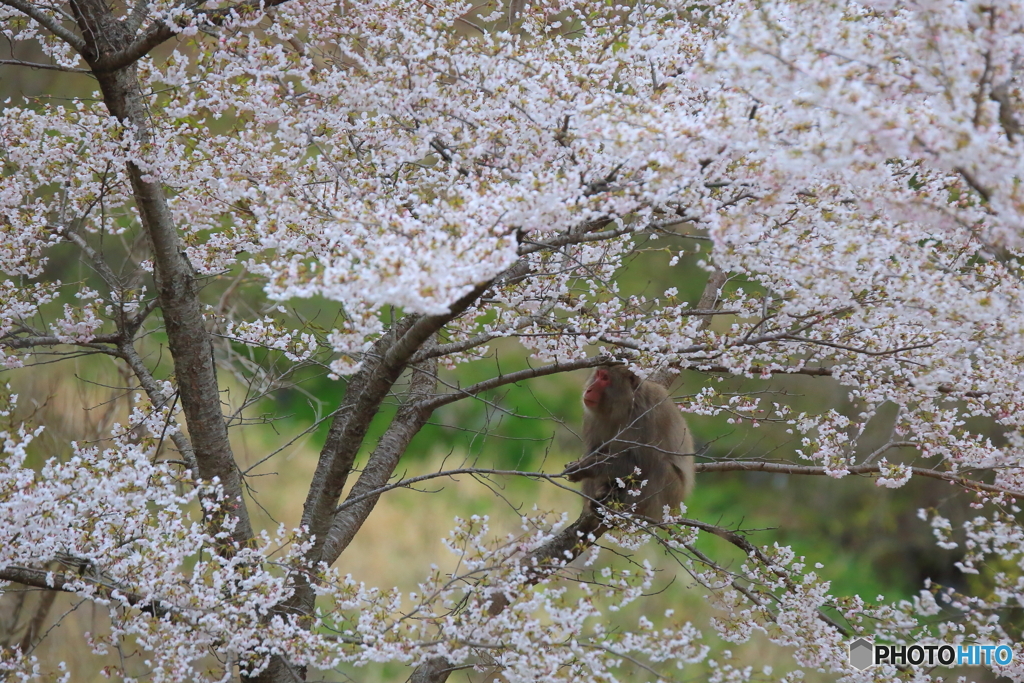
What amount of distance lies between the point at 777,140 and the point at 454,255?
1.08 metres

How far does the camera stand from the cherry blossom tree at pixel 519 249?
2625mm

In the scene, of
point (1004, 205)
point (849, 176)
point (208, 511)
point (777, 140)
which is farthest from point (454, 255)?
point (208, 511)

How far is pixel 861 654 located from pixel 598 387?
186 centimetres

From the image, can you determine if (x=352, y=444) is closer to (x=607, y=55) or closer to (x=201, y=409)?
(x=201, y=409)

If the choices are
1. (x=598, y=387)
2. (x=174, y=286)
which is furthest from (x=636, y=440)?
(x=174, y=286)

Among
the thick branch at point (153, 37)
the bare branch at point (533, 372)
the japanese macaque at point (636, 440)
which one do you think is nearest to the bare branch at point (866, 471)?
the japanese macaque at point (636, 440)

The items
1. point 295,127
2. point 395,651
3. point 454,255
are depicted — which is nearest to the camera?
point 454,255

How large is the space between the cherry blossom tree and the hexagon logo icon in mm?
65

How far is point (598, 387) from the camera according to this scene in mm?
4875

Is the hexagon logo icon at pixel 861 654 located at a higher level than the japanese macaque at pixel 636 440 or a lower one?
lower

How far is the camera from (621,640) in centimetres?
341

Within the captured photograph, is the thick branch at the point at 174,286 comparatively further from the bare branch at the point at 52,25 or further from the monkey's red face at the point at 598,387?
the monkey's red face at the point at 598,387

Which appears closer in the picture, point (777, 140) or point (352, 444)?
point (777, 140)

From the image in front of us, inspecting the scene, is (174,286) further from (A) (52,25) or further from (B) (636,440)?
(B) (636,440)
